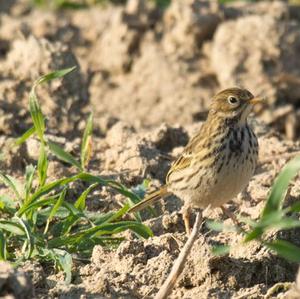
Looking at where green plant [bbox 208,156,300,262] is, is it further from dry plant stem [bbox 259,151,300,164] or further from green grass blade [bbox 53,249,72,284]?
dry plant stem [bbox 259,151,300,164]

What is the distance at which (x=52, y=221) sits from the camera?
21.5 feet

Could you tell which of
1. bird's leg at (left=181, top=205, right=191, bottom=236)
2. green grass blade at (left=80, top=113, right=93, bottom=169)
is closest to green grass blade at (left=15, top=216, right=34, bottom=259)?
bird's leg at (left=181, top=205, right=191, bottom=236)

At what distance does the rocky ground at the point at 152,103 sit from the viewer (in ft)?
18.3

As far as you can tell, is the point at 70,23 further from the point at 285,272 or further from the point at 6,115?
the point at 285,272

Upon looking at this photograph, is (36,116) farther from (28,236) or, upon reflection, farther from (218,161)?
(218,161)

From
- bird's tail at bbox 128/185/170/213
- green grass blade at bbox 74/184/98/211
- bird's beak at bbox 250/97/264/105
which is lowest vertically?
bird's tail at bbox 128/185/170/213

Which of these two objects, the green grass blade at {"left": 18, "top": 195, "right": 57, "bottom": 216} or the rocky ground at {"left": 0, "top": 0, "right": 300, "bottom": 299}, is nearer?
the rocky ground at {"left": 0, "top": 0, "right": 300, "bottom": 299}

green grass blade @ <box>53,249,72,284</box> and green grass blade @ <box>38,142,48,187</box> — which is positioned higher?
green grass blade @ <box>38,142,48,187</box>

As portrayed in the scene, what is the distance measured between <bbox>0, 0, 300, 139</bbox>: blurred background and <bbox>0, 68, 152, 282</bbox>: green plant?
280cm

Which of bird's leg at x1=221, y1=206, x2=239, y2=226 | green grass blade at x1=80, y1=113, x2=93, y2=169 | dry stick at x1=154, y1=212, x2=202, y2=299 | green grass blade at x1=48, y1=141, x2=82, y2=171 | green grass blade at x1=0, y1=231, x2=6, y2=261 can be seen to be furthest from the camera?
green grass blade at x1=80, y1=113, x2=93, y2=169

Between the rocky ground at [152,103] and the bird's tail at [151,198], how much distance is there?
12 centimetres

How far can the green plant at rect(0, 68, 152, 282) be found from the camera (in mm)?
5961

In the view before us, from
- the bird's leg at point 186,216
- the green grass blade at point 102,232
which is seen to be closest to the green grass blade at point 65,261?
the green grass blade at point 102,232

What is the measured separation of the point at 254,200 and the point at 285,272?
1.42m
